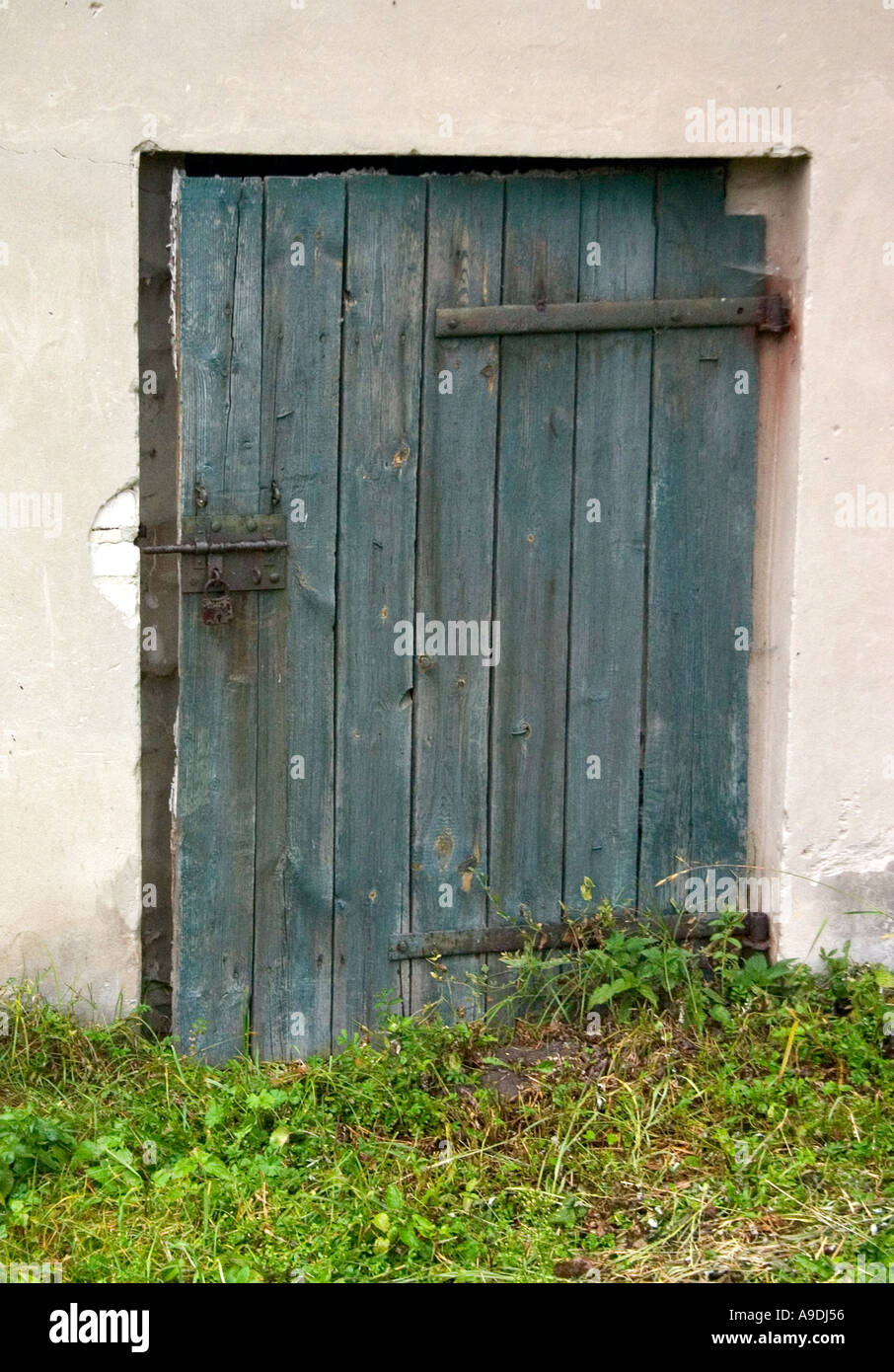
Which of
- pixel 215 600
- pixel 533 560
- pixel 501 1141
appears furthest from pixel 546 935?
pixel 215 600

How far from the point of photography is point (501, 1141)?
312 centimetres

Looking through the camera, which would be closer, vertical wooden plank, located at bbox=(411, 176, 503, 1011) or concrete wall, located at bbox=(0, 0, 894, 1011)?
concrete wall, located at bbox=(0, 0, 894, 1011)

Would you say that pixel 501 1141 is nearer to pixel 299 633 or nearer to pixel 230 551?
pixel 299 633

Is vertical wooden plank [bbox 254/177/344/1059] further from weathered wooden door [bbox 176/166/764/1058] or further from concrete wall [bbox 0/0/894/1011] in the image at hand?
concrete wall [bbox 0/0/894/1011]

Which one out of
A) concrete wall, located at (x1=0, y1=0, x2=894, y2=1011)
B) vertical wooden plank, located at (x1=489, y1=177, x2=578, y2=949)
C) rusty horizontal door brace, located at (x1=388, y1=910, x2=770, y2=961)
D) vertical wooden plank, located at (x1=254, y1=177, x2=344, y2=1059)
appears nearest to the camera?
concrete wall, located at (x1=0, y1=0, x2=894, y2=1011)

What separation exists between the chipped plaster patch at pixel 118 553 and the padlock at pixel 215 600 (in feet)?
0.56

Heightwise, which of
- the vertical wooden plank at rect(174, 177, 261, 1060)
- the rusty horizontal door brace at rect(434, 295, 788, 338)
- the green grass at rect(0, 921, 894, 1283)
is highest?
the rusty horizontal door brace at rect(434, 295, 788, 338)

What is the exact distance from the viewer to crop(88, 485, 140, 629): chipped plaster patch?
11.0 ft

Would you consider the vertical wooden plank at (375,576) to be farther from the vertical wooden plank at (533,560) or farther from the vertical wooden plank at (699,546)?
the vertical wooden plank at (699,546)

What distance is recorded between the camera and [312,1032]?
11.8ft

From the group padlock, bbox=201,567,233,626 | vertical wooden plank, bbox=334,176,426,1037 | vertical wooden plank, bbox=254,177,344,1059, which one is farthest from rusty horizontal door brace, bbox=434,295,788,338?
padlock, bbox=201,567,233,626

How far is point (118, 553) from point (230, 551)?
0.28 metres

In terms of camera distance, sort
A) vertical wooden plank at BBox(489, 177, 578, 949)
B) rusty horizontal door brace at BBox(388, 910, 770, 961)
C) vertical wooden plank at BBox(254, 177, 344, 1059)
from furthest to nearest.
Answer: rusty horizontal door brace at BBox(388, 910, 770, 961)
vertical wooden plank at BBox(489, 177, 578, 949)
vertical wooden plank at BBox(254, 177, 344, 1059)

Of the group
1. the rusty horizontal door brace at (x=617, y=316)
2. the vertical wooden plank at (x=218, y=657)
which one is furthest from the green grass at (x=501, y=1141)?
the rusty horizontal door brace at (x=617, y=316)
